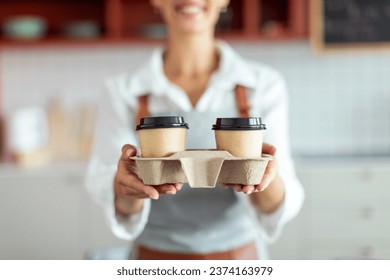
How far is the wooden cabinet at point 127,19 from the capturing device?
1.51 m

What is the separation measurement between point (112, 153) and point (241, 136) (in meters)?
0.18

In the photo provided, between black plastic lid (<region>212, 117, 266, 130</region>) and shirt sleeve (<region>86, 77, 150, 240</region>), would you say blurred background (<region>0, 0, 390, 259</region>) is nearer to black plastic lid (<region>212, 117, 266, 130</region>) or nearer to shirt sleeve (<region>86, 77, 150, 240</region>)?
shirt sleeve (<region>86, 77, 150, 240</region>)

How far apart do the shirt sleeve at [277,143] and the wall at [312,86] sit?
1134 millimetres

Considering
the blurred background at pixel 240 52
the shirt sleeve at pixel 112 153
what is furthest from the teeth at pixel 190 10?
the blurred background at pixel 240 52

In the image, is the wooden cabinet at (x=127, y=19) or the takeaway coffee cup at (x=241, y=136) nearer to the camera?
the takeaway coffee cup at (x=241, y=136)

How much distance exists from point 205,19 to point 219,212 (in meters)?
0.18

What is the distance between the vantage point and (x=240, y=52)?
5.46 ft

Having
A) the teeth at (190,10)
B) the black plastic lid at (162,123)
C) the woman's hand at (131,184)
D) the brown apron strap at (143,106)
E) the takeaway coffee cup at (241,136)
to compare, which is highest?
the teeth at (190,10)

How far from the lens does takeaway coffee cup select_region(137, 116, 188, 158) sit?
1.16 feet

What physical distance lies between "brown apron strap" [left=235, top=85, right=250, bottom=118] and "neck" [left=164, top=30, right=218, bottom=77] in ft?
0.10

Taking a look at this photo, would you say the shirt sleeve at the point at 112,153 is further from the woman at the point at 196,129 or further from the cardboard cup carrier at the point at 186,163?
the cardboard cup carrier at the point at 186,163

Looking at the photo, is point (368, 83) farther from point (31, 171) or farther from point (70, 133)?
point (31, 171)

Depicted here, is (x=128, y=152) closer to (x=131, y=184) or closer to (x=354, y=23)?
(x=131, y=184)

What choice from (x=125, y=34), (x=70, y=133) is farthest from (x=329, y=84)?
(x=70, y=133)
